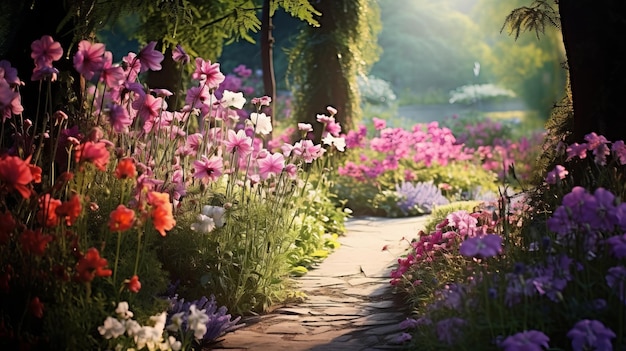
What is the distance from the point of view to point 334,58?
10.8 m

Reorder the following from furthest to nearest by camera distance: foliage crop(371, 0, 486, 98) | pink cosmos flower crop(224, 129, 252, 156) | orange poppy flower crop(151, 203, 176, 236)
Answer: foliage crop(371, 0, 486, 98), pink cosmos flower crop(224, 129, 252, 156), orange poppy flower crop(151, 203, 176, 236)

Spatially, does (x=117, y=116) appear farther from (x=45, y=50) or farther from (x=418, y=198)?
(x=418, y=198)

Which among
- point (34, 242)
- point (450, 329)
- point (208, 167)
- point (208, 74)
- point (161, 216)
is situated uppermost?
point (208, 74)

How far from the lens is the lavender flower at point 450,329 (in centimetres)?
329

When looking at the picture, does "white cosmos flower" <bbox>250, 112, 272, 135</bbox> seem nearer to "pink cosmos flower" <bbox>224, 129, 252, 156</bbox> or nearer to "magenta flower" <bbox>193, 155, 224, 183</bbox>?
"pink cosmos flower" <bbox>224, 129, 252, 156</bbox>

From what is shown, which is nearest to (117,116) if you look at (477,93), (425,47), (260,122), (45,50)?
(45,50)

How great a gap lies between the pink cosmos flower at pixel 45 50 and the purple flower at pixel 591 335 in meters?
2.71

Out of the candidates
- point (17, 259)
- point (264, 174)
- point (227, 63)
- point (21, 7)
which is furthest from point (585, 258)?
point (227, 63)

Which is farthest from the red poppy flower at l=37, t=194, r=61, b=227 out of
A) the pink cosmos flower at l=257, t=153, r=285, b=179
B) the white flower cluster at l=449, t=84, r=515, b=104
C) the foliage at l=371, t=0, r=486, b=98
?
the foliage at l=371, t=0, r=486, b=98

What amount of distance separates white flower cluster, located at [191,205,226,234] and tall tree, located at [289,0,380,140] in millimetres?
6303

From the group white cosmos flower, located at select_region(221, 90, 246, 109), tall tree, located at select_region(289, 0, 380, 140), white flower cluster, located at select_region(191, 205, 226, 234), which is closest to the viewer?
white flower cluster, located at select_region(191, 205, 226, 234)

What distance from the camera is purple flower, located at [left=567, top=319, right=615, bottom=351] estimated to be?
2924 mm

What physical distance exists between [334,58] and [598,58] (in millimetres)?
6333

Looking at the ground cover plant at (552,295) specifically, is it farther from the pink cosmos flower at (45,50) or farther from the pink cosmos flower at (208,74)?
the pink cosmos flower at (45,50)
